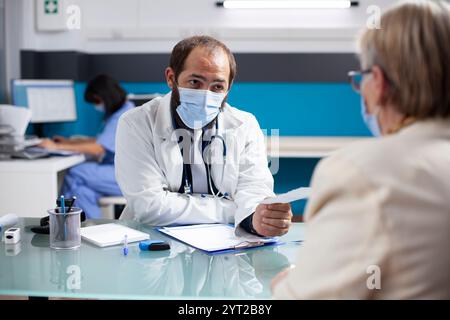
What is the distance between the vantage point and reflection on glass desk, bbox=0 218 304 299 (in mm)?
910

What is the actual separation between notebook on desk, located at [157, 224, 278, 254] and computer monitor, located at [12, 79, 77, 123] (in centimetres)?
198

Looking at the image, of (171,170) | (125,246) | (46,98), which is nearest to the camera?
(125,246)

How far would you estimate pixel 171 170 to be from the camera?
1534mm

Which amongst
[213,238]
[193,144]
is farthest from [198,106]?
[213,238]

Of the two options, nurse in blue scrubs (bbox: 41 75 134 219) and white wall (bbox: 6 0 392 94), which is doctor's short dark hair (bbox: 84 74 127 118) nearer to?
nurse in blue scrubs (bbox: 41 75 134 219)

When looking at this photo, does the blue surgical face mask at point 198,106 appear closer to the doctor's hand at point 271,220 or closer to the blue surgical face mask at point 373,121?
the doctor's hand at point 271,220

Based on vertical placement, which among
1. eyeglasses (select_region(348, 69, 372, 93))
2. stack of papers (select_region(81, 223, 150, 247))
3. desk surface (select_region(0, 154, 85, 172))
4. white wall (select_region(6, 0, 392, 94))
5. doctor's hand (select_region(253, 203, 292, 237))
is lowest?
desk surface (select_region(0, 154, 85, 172))

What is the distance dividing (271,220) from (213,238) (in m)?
0.14

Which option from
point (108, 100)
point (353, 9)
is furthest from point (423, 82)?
point (353, 9)

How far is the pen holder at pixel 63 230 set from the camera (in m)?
1.14

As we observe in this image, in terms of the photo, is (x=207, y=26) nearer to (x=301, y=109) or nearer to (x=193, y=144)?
(x=301, y=109)

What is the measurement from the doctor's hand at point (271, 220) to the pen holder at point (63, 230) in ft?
1.32

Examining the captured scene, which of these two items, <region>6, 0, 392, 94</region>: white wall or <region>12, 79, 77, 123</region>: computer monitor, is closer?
<region>12, 79, 77, 123</region>: computer monitor

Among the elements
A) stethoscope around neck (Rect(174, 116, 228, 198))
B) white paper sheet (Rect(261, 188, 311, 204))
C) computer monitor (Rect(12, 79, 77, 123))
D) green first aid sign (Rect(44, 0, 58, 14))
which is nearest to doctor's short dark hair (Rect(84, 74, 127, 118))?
computer monitor (Rect(12, 79, 77, 123))
